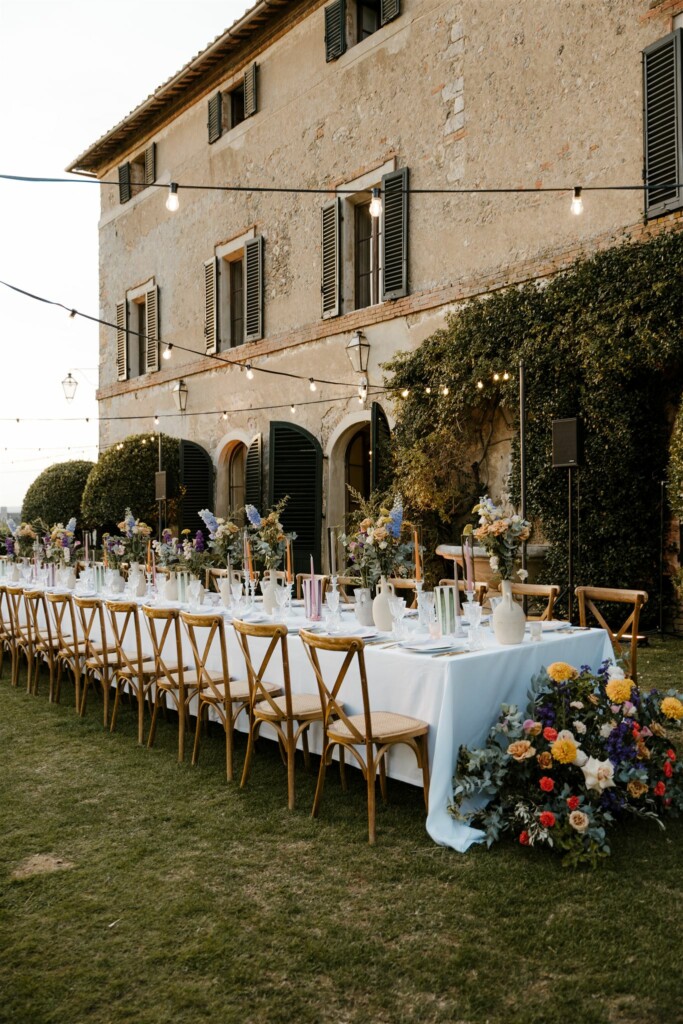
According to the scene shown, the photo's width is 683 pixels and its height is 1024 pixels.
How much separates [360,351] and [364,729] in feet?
24.2

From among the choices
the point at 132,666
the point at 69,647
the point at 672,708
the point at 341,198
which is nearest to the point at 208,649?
the point at 132,666

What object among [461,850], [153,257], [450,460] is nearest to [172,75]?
[153,257]

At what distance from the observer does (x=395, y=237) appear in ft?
32.2

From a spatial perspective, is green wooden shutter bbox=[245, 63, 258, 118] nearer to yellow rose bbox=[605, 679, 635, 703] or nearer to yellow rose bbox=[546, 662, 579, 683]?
yellow rose bbox=[546, 662, 579, 683]

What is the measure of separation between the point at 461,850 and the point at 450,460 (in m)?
6.20

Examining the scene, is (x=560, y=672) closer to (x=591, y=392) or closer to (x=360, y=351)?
(x=591, y=392)

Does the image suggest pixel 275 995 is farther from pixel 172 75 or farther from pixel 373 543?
pixel 172 75

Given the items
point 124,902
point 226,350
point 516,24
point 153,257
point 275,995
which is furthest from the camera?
point 153,257

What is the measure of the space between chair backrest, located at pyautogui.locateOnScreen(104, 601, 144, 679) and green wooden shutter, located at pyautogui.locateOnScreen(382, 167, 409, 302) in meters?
5.77

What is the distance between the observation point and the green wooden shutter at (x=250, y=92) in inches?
471

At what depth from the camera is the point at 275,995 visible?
220cm

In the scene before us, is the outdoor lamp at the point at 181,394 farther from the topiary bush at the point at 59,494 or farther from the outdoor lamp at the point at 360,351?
the outdoor lamp at the point at 360,351

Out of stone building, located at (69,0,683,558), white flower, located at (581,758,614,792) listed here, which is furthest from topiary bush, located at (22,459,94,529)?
white flower, located at (581,758,614,792)

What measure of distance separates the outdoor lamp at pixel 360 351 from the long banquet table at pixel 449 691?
6.67 metres
